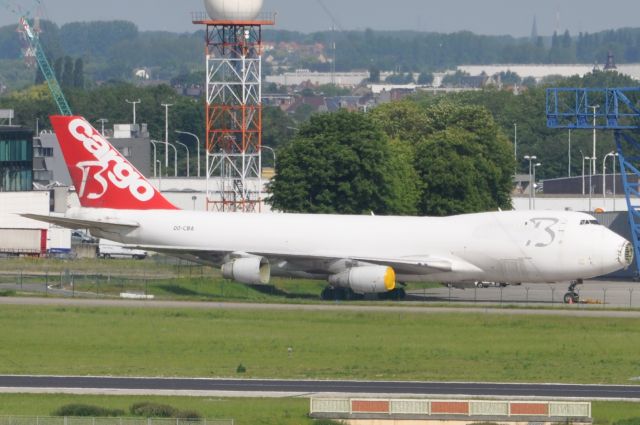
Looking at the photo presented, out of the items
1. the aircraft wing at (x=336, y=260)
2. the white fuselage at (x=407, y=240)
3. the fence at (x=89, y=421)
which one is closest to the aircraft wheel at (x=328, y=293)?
the white fuselage at (x=407, y=240)

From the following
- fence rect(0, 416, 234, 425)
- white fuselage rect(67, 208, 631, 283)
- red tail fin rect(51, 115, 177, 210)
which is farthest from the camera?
red tail fin rect(51, 115, 177, 210)

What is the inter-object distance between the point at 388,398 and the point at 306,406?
361 centimetres

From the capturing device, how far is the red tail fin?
316 feet

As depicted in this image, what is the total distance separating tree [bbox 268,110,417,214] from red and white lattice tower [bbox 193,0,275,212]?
8.61 meters

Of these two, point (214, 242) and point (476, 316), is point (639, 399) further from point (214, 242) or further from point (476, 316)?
point (214, 242)

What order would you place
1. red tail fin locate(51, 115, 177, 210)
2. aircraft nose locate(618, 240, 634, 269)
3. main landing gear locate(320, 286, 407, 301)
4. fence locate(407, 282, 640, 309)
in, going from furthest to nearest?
red tail fin locate(51, 115, 177, 210)
main landing gear locate(320, 286, 407, 301)
fence locate(407, 282, 640, 309)
aircraft nose locate(618, 240, 634, 269)

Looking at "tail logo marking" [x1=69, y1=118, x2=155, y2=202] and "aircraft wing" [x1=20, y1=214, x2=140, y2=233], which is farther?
"tail logo marking" [x1=69, y1=118, x2=155, y2=202]

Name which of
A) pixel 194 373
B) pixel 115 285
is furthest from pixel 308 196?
pixel 194 373

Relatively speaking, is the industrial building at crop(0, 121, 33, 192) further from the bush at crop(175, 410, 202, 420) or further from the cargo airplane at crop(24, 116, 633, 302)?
the bush at crop(175, 410, 202, 420)

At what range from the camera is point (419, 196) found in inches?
5123

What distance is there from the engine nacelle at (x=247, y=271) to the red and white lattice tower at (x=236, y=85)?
37489mm

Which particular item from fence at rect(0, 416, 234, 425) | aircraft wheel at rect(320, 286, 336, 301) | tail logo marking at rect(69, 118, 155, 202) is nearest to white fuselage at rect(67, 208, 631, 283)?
aircraft wheel at rect(320, 286, 336, 301)

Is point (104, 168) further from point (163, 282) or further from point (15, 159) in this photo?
point (15, 159)

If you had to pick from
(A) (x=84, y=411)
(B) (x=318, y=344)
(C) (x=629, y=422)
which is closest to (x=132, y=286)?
(B) (x=318, y=344)
